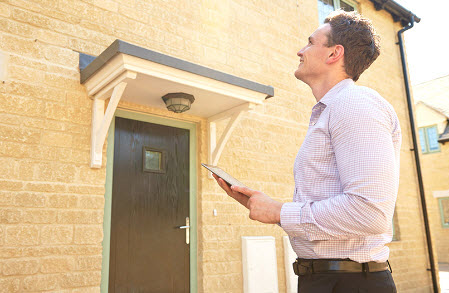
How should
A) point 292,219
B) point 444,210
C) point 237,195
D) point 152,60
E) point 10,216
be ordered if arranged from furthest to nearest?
point 444,210 → point 152,60 → point 10,216 → point 237,195 → point 292,219

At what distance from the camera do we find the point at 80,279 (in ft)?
12.2

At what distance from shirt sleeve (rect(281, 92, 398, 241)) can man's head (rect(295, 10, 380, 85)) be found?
365 millimetres

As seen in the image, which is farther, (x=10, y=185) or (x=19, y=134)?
(x=19, y=134)

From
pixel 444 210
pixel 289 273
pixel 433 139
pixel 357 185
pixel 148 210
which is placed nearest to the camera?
pixel 357 185

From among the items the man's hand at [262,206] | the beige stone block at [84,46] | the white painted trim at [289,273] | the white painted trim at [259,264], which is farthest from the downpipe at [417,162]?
the man's hand at [262,206]

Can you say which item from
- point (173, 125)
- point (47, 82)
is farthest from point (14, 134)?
point (173, 125)

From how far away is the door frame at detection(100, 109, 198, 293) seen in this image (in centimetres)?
404

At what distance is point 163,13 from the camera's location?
16.4 feet

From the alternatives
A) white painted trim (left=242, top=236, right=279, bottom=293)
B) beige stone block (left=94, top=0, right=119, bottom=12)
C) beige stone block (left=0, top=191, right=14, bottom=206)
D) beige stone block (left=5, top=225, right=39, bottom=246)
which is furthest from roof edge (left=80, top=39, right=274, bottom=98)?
white painted trim (left=242, top=236, right=279, bottom=293)

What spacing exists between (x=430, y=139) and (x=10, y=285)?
19.6 meters

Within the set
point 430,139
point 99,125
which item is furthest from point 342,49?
point 430,139

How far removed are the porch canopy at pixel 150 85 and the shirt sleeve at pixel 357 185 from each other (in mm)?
2521

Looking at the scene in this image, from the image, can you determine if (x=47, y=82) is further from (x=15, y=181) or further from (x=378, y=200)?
(x=378, y=200)

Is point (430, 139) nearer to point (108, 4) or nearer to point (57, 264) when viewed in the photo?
point (108, 4)
